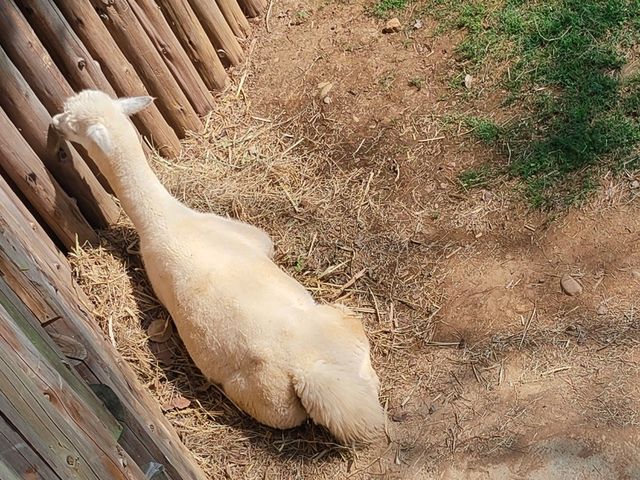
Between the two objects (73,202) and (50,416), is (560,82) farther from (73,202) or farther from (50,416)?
(50,416)

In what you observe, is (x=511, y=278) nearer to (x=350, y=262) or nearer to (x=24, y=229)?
(x=350, y=262)

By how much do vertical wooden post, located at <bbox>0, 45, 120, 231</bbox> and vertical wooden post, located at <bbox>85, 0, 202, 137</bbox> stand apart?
628mm

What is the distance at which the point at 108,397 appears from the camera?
8.85ft

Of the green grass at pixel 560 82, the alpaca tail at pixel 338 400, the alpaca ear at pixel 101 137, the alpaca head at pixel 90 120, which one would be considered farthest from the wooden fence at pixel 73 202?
the green grass at pixel 560 82

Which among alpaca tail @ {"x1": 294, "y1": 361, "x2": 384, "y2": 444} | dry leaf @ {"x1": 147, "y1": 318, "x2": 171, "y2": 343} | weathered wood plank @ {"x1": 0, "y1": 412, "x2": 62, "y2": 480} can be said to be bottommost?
alpaca tail @ {"x1": 294, "y1": 361, "x2": 384, "y2": 444}

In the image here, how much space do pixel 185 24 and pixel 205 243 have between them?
1.76m

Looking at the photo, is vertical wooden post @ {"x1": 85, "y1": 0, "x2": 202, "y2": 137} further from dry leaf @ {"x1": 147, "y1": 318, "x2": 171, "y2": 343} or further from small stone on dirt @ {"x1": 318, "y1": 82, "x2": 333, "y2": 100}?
dry leaf @ {"x1": 147, "y1": 318, "x2": 171, "y2": 343}

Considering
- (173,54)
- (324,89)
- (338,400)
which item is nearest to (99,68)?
(173,54)

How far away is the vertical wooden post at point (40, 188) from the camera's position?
4262 millimetres

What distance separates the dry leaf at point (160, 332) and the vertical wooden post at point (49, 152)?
2.65ft

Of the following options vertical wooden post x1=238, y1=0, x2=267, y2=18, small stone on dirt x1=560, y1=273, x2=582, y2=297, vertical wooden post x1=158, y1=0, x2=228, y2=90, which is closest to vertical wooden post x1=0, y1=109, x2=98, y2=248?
vertical wooden post x1=158, y1=0, x2=228, y2=90

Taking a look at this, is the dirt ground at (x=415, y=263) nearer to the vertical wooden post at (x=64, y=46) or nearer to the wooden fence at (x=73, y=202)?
the wooden fence at (x=73, y=202)

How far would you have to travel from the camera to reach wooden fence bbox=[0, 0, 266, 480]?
85.0 inches

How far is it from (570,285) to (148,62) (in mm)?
2887
